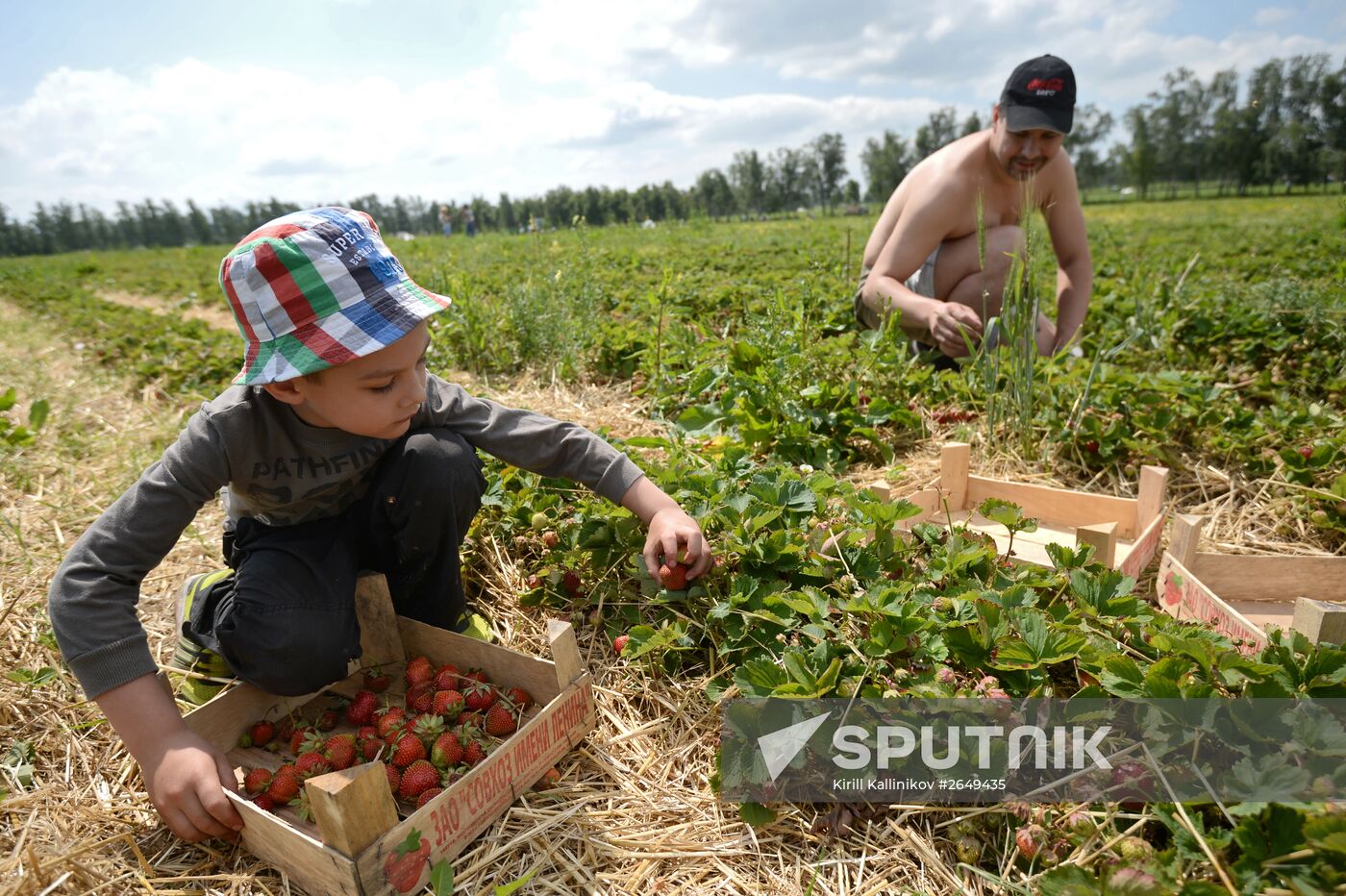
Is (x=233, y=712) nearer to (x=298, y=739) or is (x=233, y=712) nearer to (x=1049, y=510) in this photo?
(x=298, y=739)

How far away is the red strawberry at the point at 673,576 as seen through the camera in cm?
194

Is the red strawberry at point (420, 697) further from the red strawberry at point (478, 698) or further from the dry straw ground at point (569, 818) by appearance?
the dry straw ground at point (569, 818)

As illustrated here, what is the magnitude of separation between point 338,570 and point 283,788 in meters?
0.55

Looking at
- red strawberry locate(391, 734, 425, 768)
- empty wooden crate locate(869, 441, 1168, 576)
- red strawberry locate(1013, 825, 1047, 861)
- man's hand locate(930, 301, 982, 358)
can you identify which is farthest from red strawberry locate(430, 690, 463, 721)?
man's hand locate(930, 301, 982, 358)

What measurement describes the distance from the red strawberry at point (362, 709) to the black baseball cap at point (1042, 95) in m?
3.59

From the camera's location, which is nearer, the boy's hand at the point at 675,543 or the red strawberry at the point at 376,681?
the boy's hand at the point at 675,543

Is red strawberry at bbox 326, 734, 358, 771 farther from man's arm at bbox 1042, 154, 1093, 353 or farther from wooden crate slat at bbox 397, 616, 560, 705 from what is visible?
man's arm at bbox 1042, 154, 1093, 353

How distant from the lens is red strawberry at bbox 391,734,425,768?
1.66 m

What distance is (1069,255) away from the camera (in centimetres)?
421

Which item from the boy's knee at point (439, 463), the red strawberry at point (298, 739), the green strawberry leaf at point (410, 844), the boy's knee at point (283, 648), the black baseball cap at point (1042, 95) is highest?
the black baseball cap at point (1042, 95)

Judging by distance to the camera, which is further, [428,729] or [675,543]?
[675,543]

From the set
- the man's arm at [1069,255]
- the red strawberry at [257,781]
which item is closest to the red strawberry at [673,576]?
the red strawberry at [257,781]

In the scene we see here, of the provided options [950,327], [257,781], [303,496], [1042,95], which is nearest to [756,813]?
[257,781]

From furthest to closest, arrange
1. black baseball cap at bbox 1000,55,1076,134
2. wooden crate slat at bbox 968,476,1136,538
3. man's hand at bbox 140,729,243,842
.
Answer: black baseball cap at bbox 1000,55,1076,134, wooden crate slat at bbox 968,476,1136,538, man's hand at bbox 140,729,243,842
